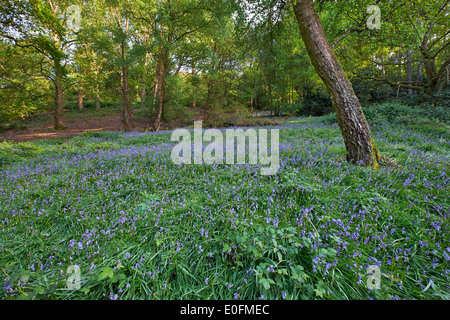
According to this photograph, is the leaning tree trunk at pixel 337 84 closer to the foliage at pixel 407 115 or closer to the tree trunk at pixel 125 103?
the foliage at pixel 407 115

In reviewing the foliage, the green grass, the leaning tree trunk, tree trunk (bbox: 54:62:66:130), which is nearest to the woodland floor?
tree trunk (bbox: 54:62:66:130)

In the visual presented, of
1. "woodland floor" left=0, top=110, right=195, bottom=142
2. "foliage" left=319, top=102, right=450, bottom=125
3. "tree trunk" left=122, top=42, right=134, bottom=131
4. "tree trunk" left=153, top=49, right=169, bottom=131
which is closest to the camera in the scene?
"foliage" left=319, top=102, right=450, bottom=125

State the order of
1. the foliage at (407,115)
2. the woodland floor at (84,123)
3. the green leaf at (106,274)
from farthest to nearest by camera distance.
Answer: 1. the woodland floor at (84,123)
2. the foliage at (407,115)
3. the green leaf at (106,274)

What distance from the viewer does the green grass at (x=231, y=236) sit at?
1711 millimetres

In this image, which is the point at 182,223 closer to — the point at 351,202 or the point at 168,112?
the point at 351,202

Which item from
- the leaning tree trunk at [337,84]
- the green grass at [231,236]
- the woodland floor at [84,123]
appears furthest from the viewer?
the woodland floor at [84,123]

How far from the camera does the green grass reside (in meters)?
1.71

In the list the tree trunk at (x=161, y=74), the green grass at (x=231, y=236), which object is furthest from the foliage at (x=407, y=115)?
the tree trunk at (x=161, y=74)

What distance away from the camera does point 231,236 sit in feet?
6.97

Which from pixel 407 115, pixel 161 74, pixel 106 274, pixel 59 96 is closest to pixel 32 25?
pixel 59 96

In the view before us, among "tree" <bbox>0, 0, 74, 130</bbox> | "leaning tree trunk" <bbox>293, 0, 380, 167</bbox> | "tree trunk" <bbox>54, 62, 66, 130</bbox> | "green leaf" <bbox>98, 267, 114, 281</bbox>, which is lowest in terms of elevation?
"green leaf" <bbox>98, 267, 114, 281</bbox>

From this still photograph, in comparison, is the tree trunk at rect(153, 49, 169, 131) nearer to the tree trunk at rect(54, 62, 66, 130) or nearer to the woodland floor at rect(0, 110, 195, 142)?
the woodland floor at rect(0, 110, 195, 142)
